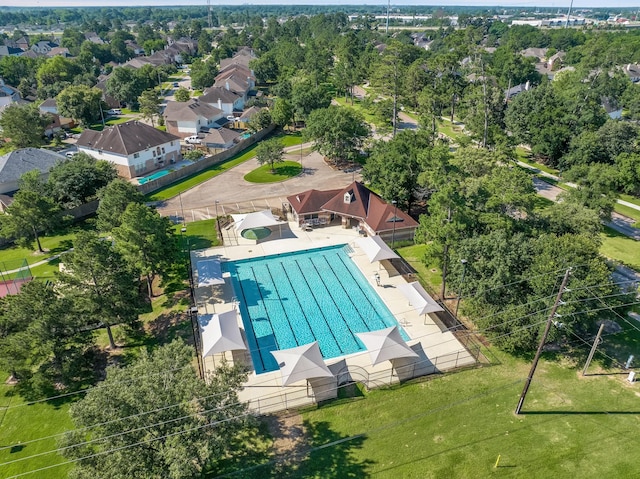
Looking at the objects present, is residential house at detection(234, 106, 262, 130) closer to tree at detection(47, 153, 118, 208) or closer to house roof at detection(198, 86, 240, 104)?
house roof at detection(198, 86, 240, 104)

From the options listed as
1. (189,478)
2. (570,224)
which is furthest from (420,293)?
(189,478)

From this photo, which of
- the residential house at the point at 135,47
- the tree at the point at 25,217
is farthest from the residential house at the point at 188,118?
the residential house at the point at 135,47

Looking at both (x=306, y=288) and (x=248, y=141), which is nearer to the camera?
(x=306, y=288)

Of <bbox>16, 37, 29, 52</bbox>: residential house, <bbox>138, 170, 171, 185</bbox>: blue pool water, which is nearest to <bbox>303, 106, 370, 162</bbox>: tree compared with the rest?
<bbox>138, 170, 171, 185</bbox>: blue pool water

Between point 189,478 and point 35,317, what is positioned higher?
point 35,317

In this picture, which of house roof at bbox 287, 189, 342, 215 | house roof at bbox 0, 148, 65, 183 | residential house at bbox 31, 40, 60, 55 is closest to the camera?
house roof at bbox 287, 189, 342, 215

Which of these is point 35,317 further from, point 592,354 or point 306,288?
point 592,354
